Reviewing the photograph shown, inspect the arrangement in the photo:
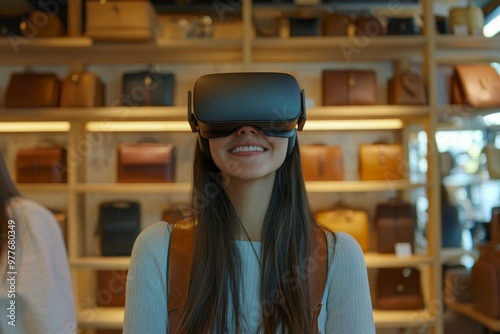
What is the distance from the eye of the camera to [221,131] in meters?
0.89

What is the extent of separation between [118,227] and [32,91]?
3.26 feet

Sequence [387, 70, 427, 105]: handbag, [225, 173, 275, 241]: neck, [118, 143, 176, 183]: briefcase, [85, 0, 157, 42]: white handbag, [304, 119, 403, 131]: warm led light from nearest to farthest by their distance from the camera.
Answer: [225, 173, 275, 241]: neck → [85, 0, 157, 42]: white handbag → [387, 70, 427, 105]: handbag → [118, 143, 176, 183]: briefcase → [304, 119, 403, 131]: warm led light

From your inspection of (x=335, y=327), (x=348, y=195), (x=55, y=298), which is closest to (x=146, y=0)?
(x=348, y=195)

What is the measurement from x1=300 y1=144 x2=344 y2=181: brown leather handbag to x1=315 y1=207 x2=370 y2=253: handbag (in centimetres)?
22

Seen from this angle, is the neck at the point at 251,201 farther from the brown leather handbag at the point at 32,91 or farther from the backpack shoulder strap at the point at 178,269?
the brown leather handbag at the point at 32,91

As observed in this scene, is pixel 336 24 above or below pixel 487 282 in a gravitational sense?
above

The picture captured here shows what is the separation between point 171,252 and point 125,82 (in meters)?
2.36

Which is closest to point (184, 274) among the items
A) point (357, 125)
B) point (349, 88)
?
point (349, 88)

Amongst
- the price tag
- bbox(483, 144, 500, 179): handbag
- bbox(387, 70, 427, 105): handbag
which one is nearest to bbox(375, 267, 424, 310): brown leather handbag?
the price tag

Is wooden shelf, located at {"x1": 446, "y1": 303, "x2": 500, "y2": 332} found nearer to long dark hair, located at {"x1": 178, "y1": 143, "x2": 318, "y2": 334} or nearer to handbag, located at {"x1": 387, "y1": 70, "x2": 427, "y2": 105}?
handbag, located at {"x1": 387, "y1": 70, "x2": 427, "y2": 105}

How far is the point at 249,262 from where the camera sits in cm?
94

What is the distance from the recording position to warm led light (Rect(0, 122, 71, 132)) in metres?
3.23

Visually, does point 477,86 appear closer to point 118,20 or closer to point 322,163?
point 322,163

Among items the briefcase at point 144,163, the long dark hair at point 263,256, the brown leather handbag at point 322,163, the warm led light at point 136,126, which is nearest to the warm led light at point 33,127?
the warm led light at point 136,126
